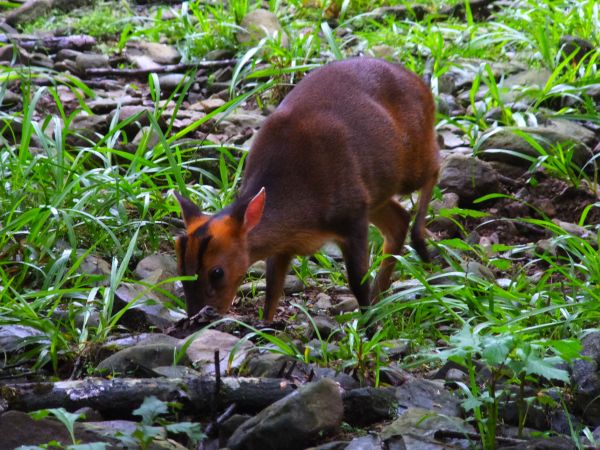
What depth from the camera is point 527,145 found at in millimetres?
7105

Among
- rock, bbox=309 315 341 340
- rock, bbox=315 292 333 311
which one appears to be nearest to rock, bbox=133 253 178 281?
rock, bbox=315 292 333 311

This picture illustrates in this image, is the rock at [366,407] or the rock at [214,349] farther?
the rock at [214,349]

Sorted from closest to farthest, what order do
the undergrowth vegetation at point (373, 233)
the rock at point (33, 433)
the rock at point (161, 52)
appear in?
the rock at point (33, 433), the undergrowth vegetation at point (373, 233), the rock at point (161, 52)

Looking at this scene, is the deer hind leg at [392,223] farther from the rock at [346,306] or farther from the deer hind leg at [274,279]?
the deer hind leg at [274,279]

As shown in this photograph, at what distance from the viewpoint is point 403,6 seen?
32.8 ft

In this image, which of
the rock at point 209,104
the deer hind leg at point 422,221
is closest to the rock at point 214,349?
the deer hind leg at point 422,221

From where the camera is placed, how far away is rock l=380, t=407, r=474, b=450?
Answer: 11.1 ft

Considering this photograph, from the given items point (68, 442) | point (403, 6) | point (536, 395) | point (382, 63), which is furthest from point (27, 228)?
point (403, 6)

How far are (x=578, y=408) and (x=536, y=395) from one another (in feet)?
0.67

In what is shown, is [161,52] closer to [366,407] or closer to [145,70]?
[145,70]

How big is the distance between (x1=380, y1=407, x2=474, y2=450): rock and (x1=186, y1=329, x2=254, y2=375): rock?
2.64ft

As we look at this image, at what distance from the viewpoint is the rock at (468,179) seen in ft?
22.6

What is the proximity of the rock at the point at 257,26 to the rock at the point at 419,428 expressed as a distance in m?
5.76

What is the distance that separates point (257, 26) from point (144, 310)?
4690 millimetres
